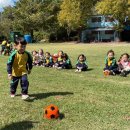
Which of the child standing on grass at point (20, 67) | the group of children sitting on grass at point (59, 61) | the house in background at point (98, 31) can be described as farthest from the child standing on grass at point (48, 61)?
the house in background at point (98, 31)

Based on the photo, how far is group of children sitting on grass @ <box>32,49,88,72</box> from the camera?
16919mm

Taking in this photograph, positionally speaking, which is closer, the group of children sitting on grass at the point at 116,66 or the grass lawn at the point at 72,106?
the grass lawn at the point at 72,106

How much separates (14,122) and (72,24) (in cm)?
5715

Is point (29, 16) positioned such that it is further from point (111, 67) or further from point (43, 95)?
point (43, 95)

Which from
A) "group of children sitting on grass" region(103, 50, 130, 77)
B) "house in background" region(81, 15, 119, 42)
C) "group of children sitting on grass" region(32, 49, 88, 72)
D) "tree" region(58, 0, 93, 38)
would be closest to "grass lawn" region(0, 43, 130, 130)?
"group of children sitting on grass" region(103, 50, 130, 77)

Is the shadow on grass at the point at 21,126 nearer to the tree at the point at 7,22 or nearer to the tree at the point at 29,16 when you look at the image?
the tree at the point at 29,16

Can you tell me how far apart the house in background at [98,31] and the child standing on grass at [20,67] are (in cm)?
6223

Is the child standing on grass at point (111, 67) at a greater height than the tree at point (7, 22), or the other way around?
the tree at point (7, 22)

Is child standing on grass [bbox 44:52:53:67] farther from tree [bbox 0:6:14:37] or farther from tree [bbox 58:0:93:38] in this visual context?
tree [bbox 0:6:14:37]

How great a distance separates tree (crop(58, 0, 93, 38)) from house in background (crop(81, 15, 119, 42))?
22.0 ft

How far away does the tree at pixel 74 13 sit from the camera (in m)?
63.8

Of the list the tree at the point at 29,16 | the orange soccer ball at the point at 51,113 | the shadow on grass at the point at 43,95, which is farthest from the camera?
the tree at the point at 29,16

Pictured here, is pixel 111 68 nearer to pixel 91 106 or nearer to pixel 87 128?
pixel 91 106

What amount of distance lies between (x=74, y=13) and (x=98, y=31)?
425 inches
